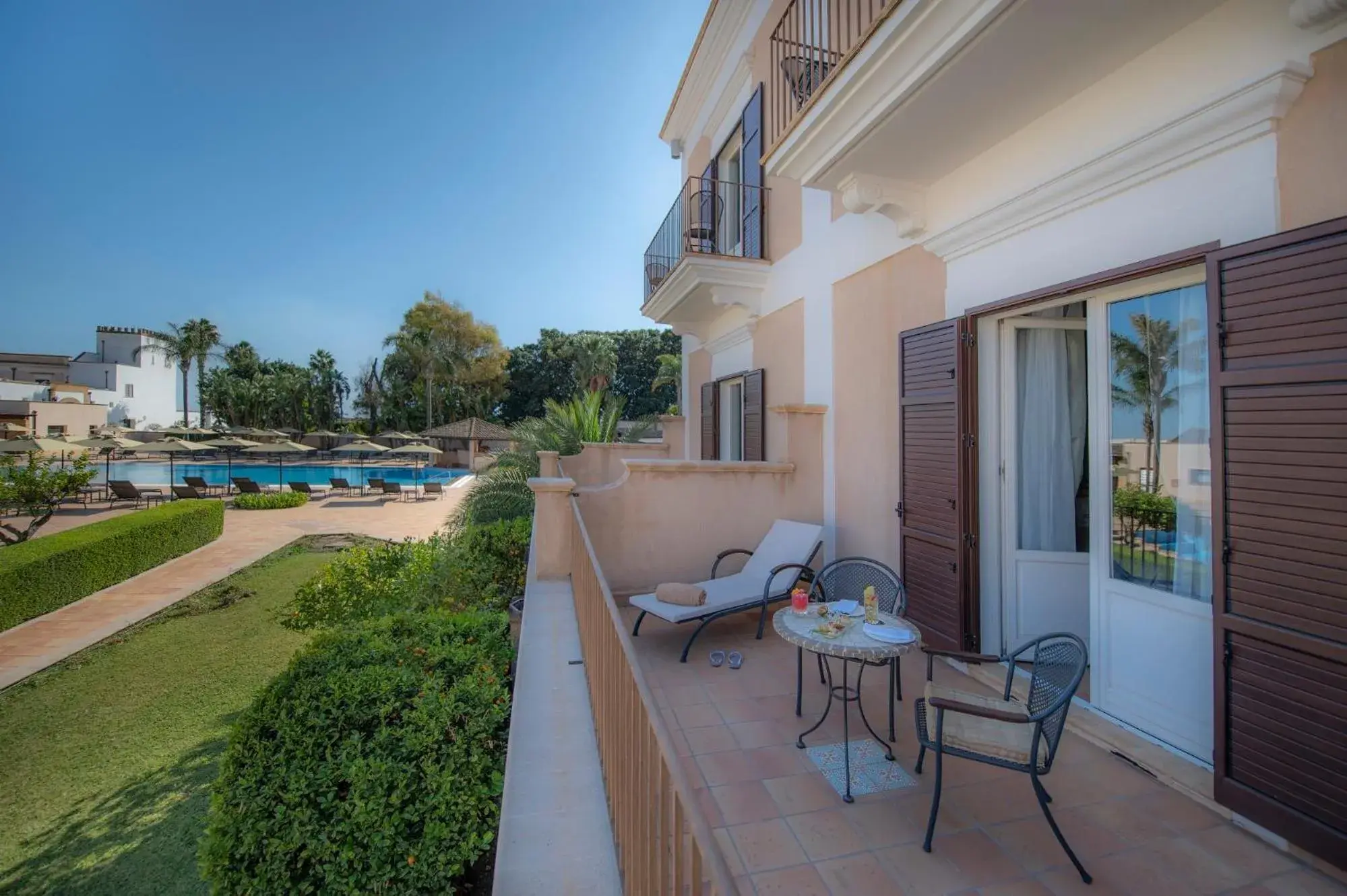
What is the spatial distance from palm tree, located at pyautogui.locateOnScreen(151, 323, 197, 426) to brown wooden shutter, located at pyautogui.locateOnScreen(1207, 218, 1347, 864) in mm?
60253

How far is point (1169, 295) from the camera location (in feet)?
9.99

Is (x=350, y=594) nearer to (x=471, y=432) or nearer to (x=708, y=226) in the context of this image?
(x=708, y=226)

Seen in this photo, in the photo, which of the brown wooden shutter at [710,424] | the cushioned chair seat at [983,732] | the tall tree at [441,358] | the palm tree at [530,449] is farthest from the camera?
the tall tree at [441,358]

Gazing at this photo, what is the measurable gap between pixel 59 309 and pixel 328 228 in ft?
166

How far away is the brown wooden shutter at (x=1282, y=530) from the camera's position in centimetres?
207

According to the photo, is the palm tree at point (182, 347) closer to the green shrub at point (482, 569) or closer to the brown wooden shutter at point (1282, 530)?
the green shrub at point (482, 569)

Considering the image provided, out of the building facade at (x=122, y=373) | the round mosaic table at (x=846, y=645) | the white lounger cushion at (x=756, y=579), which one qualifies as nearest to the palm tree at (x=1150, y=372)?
the round mosaic table at (x=846, y=645)

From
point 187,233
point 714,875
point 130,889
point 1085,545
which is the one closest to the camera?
point 714,875

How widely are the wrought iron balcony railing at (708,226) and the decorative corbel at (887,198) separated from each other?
9.55 ft

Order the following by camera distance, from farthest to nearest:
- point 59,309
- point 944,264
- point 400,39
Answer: point 59,309 < point 400,39 < point 944,264

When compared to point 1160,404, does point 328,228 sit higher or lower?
higher

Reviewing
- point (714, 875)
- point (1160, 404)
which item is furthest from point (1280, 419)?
point (714, 875)

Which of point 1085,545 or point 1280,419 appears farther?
point 1085,545

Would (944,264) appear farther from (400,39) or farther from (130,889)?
(400,39)
